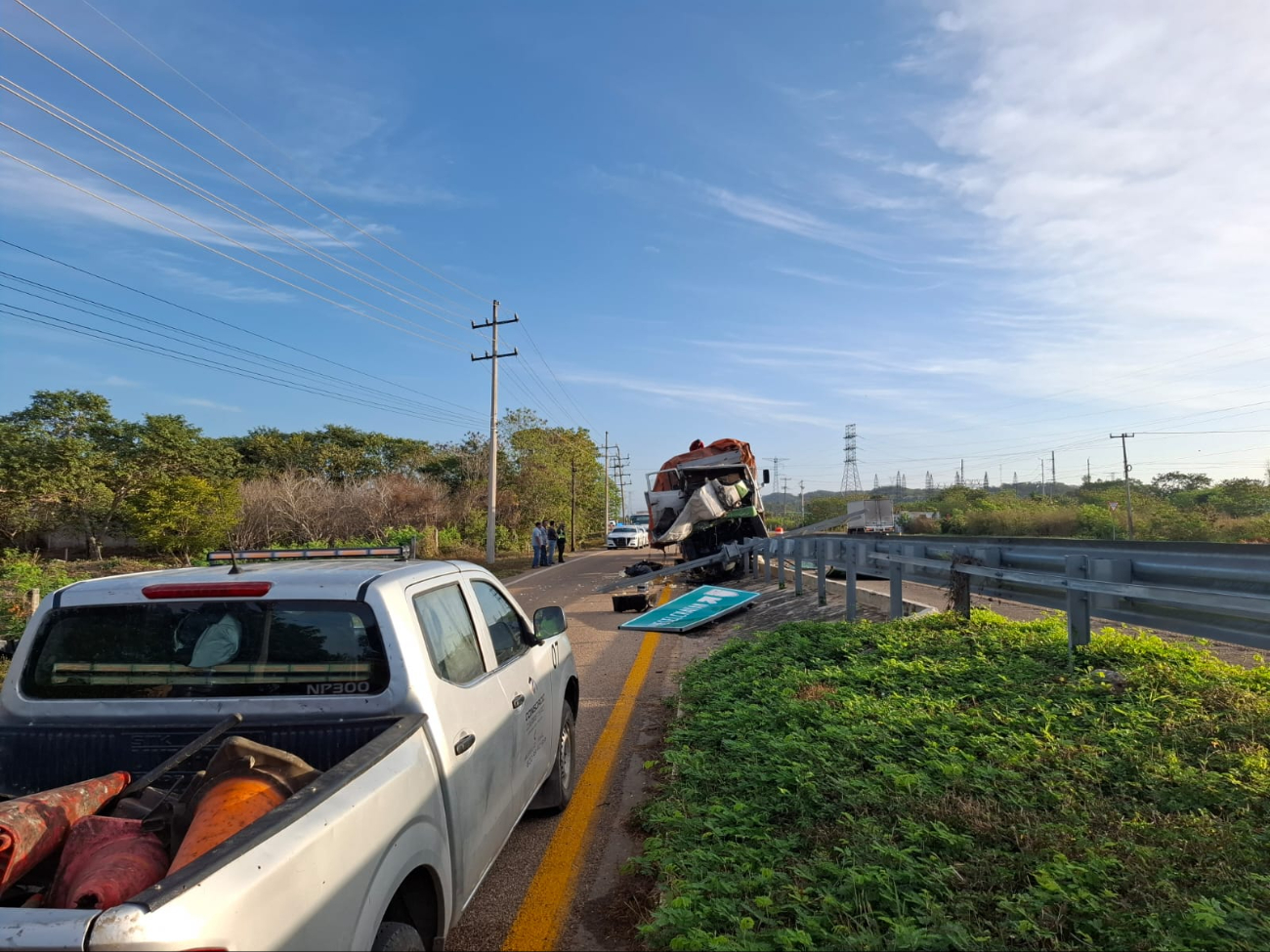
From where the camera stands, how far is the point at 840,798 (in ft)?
12.1

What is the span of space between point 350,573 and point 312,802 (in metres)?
1.33

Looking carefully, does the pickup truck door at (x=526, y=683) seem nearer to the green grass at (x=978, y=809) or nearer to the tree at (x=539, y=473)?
the green grass at (x=978, y=809)

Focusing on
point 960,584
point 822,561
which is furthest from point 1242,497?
point 960,584

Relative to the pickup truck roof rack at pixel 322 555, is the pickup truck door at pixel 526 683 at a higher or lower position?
lower

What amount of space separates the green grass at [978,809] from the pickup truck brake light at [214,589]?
2.03 metres

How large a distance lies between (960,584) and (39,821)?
6962mm

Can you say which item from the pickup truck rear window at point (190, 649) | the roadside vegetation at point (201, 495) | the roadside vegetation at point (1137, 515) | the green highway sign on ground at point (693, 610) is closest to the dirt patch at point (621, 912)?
the pickup truck rear window at point (190, 649)

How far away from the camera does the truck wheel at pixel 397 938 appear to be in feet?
6.79

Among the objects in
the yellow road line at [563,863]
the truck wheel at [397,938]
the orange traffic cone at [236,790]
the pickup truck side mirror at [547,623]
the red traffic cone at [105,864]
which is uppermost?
the pickup truck side mirror at [547,623]

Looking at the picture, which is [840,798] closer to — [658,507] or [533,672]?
[533,672]

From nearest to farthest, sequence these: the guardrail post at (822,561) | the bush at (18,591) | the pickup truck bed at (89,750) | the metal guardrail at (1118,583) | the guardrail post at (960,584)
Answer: the pickup truck bed at (89,750)
the metal guardrail at (1118,583)
the guardrail post at (960,584)
the bush at (18,591)
the guardrail post at (822,561)

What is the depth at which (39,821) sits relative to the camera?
2.31 metres

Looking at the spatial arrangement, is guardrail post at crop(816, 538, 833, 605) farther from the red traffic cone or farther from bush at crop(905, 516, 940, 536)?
bush at crop(905, 516, 940, 536)

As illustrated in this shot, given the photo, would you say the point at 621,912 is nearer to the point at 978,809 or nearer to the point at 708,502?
the point at 978,809
